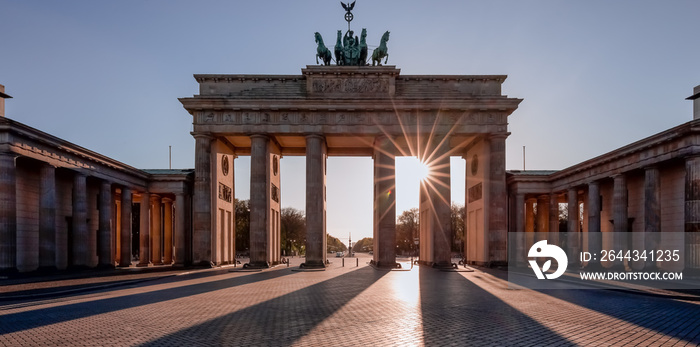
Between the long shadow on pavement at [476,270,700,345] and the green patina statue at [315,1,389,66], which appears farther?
the green patina statue at [315,1,389,66]

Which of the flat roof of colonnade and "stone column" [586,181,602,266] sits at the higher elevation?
the flat roof of colonnade

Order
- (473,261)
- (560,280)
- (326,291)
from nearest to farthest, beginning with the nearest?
(326,291) → (560,280) → (473,261)

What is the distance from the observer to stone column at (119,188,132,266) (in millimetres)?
43719

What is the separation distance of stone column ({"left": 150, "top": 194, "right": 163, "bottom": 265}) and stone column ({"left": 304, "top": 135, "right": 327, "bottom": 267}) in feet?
62.0

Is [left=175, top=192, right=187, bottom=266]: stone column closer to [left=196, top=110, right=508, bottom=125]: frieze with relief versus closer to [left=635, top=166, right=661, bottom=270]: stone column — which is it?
[left=196, top=110, right=508, bottom=125]: frieze with relief

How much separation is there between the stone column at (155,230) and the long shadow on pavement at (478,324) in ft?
131

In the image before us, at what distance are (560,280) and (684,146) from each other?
1050 cm

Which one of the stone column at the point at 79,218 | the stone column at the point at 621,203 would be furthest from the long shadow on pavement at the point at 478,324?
the stone column at the point at 79,218

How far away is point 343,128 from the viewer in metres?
41.4

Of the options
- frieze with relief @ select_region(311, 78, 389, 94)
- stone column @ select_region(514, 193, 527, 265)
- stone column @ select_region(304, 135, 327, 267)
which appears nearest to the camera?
stone column @ select_region(304, 135, 327, 267)

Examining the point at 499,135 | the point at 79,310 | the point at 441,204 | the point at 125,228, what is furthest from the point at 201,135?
the point at 79,310

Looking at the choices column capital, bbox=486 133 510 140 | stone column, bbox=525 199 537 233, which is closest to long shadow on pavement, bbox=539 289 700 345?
column capital, bbox=486 133 510 140

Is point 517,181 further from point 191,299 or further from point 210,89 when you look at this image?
point 191,299

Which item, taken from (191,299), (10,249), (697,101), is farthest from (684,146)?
(10,249)
